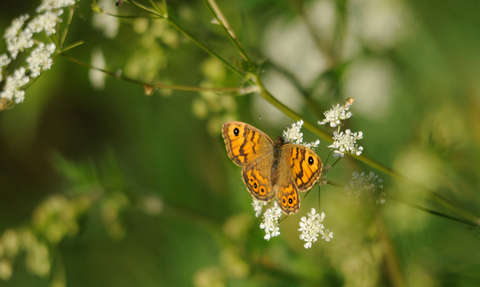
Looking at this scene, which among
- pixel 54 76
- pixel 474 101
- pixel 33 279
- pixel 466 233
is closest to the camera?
pixel 466 233

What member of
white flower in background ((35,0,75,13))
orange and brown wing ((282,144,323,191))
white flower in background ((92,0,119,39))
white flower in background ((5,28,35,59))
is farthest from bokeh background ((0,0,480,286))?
orange and brown wing ((282,144,323,191))

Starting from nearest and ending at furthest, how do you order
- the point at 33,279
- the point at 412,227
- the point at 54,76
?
the point at 412,227
the point at 54,76
the point at 33,279

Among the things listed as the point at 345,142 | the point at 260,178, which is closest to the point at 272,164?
the point at 260,178

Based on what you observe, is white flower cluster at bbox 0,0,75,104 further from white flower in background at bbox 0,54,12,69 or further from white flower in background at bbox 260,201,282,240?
white flower in background at bbox 260,201,282,240

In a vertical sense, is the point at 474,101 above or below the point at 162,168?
above

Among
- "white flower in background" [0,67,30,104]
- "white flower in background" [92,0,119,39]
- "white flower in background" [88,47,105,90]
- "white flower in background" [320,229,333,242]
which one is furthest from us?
"white flower in background" [88,47,105,90]

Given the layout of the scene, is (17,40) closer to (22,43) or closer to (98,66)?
(22,43)

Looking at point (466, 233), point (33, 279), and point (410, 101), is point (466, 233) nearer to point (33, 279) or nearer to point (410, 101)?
point (410, 101)

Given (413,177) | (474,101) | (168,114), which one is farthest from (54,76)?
(474,101)
